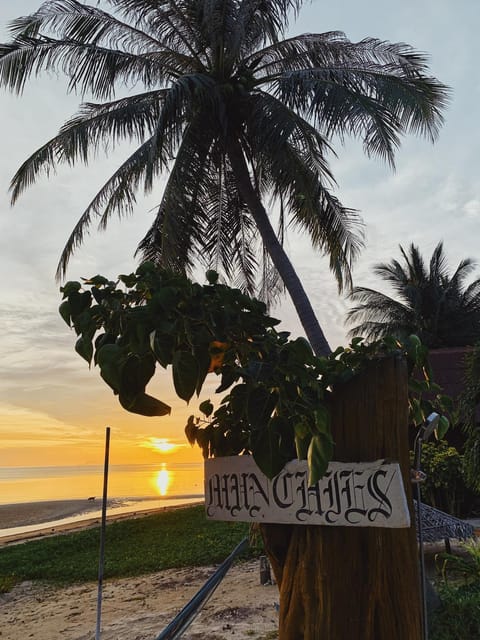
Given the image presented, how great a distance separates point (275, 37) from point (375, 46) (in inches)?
63.5

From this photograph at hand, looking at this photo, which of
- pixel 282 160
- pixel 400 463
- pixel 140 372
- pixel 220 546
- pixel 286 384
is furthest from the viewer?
pixel 220 546

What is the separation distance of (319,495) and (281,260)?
21.2 ft

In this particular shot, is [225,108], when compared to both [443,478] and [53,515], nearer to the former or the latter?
[443,478]

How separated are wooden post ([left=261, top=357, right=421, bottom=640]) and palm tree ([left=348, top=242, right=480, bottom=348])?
1764 centimetres

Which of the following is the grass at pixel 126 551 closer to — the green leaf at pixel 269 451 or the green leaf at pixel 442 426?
the green leaf at pixel 442 426

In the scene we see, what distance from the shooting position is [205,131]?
8.46m

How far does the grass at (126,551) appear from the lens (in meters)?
8.09

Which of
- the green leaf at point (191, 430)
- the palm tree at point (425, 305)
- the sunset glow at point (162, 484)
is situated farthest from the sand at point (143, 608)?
the sunset glow at point (162, 484)

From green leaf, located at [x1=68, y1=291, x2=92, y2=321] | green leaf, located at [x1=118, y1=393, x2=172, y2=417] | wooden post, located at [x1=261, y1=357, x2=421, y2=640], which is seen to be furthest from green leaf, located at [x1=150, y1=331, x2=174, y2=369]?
wooden post, located at [x1=261, y1=357, x2=421, y2=640]

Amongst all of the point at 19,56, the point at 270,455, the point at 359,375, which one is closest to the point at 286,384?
the point at 270,455

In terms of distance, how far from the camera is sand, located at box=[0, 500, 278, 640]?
470 cm

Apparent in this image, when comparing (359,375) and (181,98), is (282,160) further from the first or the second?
(359,375)

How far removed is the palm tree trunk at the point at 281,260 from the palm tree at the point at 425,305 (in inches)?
449

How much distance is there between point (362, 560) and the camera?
4.84ft
